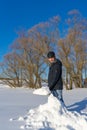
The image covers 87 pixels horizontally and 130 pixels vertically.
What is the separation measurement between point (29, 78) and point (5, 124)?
75.2ft

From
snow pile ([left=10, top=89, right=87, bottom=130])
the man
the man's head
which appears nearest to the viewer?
snow pile ([left=10, top=89, right=87, bottom=130])

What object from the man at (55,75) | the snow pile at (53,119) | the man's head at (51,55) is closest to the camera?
the snow pile at (53,119)

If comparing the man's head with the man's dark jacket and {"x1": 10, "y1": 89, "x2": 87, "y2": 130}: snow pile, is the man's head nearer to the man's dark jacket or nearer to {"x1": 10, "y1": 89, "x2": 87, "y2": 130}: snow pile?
the man's dark jacket

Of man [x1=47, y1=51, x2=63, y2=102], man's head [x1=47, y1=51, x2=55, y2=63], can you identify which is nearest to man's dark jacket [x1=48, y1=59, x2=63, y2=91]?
man [x1=47, y1=51, x2=63, y2=102]

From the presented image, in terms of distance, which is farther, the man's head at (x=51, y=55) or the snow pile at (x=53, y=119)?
the man's head at (x=51, y=55)

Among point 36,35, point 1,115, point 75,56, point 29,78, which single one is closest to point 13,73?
point 29,78

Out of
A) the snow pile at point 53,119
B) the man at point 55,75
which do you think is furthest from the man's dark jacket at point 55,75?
the snow pile at point 53,119

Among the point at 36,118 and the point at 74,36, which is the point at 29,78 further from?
the point at 36,118

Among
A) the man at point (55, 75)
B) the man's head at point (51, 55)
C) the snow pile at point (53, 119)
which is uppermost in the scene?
the man's head at point (51, 55)

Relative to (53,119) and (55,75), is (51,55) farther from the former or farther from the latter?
(53,119)

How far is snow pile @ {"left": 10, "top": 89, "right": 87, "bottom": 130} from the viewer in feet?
17.3

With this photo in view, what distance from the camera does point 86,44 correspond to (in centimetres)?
2398

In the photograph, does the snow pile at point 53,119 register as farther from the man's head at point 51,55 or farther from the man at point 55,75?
the man's head at point 51,55

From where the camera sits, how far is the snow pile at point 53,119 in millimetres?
5261
